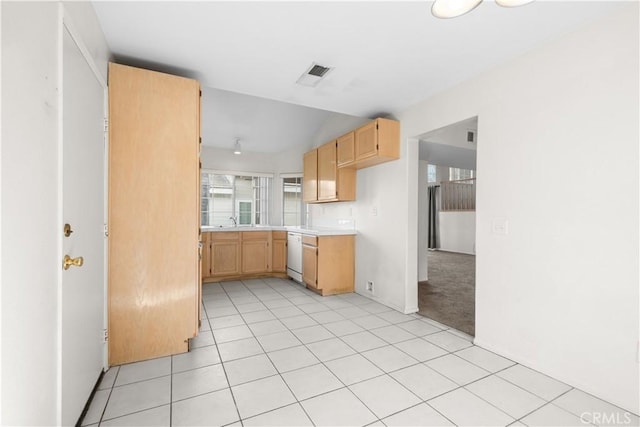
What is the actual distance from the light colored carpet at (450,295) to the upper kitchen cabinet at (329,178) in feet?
5.74

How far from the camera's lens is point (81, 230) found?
1.59 m

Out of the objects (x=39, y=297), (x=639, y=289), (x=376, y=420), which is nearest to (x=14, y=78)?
A: (x=39, y=297)

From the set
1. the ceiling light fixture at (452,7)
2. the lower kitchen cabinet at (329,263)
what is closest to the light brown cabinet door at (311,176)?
the lower kitchen cabinet at (329,263)

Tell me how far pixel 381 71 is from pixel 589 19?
1340 millimetres

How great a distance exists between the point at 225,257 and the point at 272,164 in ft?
6.82

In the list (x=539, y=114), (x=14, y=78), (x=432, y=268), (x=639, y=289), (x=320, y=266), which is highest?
(x=539, y=114)

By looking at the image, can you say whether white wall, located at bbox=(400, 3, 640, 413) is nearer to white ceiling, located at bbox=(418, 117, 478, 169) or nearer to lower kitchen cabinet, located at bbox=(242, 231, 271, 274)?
white ceiling, located at bbox=(418, 117, 478, 169)

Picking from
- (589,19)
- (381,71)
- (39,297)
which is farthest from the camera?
(381,71)

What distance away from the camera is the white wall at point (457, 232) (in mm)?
8070

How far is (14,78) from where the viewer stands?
3.06ft

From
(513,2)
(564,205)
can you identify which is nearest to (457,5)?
(513,2)

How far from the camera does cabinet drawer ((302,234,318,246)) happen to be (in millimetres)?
3941

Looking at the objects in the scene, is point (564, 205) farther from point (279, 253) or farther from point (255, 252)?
point (255, 252)

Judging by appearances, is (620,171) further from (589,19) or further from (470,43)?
(470,43)
